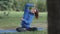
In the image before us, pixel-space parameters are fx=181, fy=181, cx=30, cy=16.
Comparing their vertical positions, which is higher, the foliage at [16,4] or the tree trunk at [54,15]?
the tree trunk at [54,15]

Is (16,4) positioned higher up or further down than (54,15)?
further down

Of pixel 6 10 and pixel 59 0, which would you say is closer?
pixel 59 0

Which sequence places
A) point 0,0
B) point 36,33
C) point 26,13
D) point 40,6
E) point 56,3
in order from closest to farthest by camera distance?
point 56,3
point 36,33
point 26,13
point 0,0
point 40,6

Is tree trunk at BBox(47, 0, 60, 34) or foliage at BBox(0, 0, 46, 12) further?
foliage at BBox(0, 0, 46, 12)

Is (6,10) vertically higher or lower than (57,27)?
lower

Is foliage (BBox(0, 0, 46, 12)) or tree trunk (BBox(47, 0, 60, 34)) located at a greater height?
tree trunk (BBox(47, 0, 60, 34))

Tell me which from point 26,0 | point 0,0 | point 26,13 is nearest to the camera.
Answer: point 26,13

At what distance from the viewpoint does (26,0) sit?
1223 centimetres

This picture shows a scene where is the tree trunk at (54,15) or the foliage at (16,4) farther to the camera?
the foliage at (16,4)

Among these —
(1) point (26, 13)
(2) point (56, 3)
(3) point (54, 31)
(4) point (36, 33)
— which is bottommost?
(4) point (36, 33)

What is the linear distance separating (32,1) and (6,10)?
181cm

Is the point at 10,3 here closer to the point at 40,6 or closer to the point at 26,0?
the point at 26,0

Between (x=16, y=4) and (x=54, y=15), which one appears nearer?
(x=54, y=15)

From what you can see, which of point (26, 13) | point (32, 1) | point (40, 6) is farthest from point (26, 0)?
point (26, 13)
